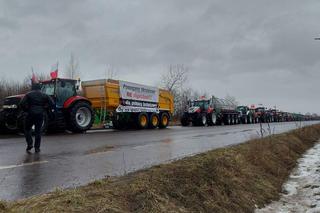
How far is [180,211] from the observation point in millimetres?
4770

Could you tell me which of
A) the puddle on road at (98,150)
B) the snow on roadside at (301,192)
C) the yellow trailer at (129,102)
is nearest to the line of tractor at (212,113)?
the yellow trailer at (129,102)

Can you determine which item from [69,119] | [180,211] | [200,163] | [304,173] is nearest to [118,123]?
[69,119]

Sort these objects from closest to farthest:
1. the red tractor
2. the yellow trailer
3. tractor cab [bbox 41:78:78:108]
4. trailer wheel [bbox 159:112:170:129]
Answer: the red tractor < tractor cab [bbox 41:78:78:108] < the yellow trailer < trailer wheel [bbox 159:112:170:129]

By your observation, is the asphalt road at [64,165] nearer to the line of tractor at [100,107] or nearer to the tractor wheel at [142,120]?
the line of tractor at [100,107]

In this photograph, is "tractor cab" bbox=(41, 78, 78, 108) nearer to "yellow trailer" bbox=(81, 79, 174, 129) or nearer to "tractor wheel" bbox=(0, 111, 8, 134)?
"tractor wheel" bbox=(0, 111, 8, 134)

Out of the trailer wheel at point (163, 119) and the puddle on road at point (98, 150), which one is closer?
the puddle on road at point (98, 150)

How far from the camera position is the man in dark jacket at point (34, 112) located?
28.8ft

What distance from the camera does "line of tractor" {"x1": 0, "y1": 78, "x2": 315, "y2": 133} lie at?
49.2 ft

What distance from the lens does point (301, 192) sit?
7465mm

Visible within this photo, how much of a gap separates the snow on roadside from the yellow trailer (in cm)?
1155

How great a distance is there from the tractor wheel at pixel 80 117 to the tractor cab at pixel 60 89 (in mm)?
631

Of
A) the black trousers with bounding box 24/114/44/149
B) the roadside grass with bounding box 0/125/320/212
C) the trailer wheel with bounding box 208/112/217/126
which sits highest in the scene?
the trailer wheel with bounding box 208/112/217/126

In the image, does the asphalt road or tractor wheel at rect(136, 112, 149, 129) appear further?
tractor wheel at rect(136, 112, 149, 129)

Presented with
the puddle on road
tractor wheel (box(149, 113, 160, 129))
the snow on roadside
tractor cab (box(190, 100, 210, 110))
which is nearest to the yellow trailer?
tractor wheel (box(149, 113, 160, 129))
